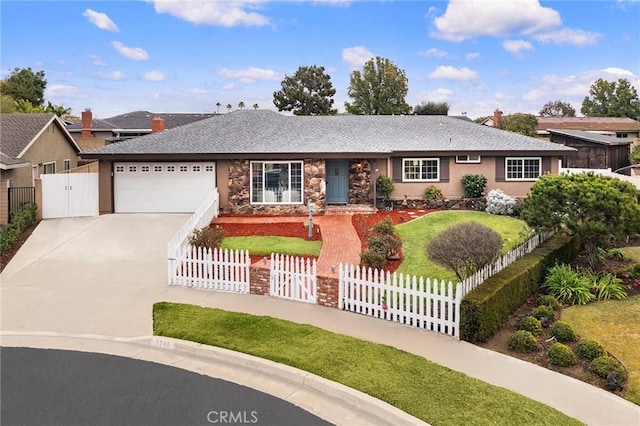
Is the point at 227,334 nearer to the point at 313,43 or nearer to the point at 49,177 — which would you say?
the point at 49,177

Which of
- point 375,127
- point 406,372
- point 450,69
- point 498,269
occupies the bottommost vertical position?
point 406,372

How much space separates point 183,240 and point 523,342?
959cm

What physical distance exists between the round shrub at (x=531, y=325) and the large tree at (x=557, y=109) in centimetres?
10953

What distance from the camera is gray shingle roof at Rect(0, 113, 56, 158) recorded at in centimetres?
2344

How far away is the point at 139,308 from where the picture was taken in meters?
11.8

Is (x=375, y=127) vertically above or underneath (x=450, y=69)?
underneath

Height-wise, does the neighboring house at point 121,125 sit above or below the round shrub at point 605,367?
above

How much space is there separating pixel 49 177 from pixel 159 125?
43.6ft

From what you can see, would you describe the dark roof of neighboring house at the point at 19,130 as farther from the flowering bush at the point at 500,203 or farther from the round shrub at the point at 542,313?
the round shrub at the point at 542,313

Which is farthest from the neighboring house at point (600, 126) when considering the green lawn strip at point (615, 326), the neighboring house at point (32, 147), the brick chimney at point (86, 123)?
the green lawn strip at point (615, 326)

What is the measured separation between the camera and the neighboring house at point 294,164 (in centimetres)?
2362

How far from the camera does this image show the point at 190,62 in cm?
3000

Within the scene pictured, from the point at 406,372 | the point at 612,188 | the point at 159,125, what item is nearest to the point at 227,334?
the point at 406,372

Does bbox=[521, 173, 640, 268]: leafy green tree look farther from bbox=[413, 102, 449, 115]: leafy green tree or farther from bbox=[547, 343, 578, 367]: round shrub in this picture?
bbox=[413, 102, 449, 115]: leafy green tree
